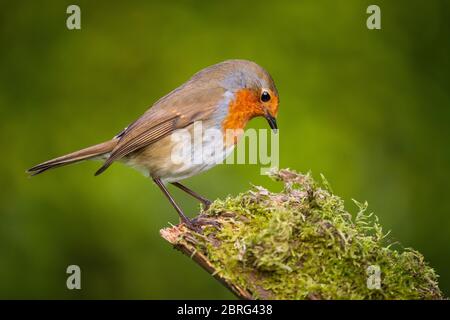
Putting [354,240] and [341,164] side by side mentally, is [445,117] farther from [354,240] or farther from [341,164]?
[354,240]

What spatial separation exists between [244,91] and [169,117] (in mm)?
546

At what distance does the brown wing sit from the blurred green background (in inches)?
45.0

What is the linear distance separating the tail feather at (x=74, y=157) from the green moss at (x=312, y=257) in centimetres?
130

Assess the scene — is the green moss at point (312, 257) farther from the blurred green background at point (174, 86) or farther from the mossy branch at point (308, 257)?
the blurred green background at point (174, 86)

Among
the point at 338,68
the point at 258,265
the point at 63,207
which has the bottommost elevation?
the point at 258,265

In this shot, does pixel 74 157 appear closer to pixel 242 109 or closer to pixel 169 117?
pixel 169 117

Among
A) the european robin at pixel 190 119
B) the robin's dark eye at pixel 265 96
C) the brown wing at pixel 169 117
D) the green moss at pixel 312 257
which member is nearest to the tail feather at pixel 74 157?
the european robin at pixel 190 119

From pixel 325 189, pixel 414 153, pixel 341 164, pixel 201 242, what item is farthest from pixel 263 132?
pixel 201 242

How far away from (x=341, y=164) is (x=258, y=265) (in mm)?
2491

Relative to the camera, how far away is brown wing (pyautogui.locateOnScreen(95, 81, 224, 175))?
426 centimetres

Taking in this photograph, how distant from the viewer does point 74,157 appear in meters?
4.35

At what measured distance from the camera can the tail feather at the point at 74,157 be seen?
170 inches

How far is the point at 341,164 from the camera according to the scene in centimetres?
536

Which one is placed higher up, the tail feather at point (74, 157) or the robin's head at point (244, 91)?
the robin's head at point (244, 91)
